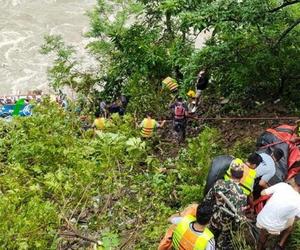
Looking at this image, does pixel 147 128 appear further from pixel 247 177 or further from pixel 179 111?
pixel 247 177

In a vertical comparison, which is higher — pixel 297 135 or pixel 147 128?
pixel 297 135

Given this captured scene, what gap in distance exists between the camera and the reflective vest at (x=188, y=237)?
4570 millimetres

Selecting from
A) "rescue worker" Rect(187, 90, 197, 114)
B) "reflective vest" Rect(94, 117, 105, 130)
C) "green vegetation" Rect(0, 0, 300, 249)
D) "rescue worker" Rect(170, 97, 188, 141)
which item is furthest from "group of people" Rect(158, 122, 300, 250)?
"rescue worker" Rect(187, 90, 197, 114)

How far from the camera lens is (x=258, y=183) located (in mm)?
5957

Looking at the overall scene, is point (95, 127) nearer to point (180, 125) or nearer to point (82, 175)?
point (180, 125)

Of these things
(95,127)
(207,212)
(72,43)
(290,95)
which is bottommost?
(72,43)

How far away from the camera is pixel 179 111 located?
9844 mm

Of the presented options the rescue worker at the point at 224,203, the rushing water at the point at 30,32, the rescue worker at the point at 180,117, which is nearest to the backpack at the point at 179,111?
the rescue worker at the point at 180,117

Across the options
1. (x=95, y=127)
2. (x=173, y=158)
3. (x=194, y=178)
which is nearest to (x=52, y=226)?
(x=194, y=178)

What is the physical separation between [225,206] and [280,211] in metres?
0.58

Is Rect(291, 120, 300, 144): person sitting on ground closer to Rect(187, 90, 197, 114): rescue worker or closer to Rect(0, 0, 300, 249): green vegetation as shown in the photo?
Rect(0, 0, 300, 249): green vegetation

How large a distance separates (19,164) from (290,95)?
5.22m

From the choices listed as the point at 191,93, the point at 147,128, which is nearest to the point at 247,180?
the point at 147,128

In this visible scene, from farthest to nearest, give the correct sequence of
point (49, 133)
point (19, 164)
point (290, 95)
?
point (290, 95) → point (49, 133) → point (19, 164)
